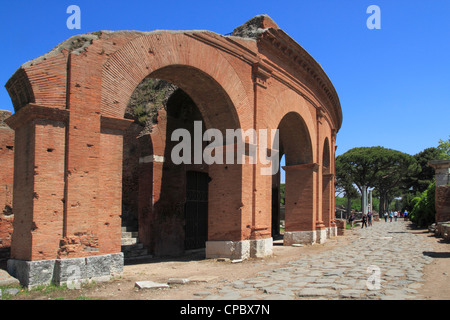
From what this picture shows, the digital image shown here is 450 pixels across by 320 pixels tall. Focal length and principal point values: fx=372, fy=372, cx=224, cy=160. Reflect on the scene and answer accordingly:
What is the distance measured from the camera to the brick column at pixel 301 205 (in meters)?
13.5

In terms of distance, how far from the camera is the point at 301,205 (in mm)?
13688

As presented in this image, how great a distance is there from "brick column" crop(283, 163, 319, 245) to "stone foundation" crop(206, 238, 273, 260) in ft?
13.4

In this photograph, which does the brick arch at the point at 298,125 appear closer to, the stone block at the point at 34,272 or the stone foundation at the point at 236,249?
the stone foundation at the point at 236,249

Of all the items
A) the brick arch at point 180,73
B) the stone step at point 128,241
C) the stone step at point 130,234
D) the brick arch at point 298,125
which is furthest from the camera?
the brick arch at point 298,125

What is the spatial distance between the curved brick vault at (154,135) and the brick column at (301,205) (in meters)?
0.04

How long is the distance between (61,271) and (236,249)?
14.8ft

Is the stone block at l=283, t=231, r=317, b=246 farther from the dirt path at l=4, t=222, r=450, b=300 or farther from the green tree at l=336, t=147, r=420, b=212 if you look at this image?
the green tree at l=336, t=147, r=420, b=212

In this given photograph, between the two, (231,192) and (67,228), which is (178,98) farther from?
(67,228)

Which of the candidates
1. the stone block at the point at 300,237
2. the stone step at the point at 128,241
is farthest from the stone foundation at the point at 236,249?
the stone block at the point at 300,237

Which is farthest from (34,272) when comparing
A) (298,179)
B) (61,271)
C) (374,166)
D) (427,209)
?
(374,166)

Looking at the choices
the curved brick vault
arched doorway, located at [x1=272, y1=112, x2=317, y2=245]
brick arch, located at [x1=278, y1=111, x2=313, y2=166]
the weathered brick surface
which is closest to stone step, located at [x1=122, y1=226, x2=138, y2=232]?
the curved brick vault

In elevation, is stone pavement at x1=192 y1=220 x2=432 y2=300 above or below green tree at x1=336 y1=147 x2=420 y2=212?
below

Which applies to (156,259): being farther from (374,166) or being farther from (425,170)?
(425,170)

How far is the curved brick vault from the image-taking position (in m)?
5.96
